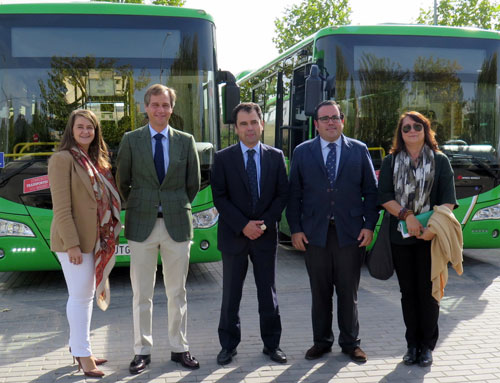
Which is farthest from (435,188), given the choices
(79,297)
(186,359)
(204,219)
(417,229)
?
(204,219)

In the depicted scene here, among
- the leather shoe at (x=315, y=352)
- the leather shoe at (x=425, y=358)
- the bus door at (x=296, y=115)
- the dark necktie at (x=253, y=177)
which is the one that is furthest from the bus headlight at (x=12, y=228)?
the leather shoe at (x=425, y=358)

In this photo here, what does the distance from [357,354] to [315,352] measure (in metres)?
0.33

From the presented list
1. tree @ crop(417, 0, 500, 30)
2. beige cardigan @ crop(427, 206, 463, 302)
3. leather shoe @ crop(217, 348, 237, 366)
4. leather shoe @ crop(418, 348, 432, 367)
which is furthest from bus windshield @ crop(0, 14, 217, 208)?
tree @ crop(417, 0, 500, 30)

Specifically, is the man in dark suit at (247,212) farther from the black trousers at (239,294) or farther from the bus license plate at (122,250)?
the bus license plate at (122,250)

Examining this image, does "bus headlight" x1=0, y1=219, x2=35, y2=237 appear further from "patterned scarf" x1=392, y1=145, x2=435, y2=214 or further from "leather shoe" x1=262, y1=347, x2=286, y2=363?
"patterned scarf" x1=392, y1=145, x2=435, y2=214

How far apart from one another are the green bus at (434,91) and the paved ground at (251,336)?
1.15m

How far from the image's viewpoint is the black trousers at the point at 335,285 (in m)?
4.80

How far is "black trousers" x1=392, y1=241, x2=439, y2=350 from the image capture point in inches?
184

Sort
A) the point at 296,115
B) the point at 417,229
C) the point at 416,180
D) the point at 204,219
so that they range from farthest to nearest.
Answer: the point at 296,115 < the point at 204,219 < the point at 416,180 < the point at 417,229

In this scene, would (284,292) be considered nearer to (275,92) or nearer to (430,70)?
(430,70)

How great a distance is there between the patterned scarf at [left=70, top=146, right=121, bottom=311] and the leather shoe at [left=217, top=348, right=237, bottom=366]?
0.98 metres

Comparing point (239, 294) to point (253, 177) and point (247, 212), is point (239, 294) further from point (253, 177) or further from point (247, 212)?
point (253, 177)

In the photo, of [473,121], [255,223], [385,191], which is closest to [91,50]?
[255,223]

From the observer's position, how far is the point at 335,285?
16.0 ft
